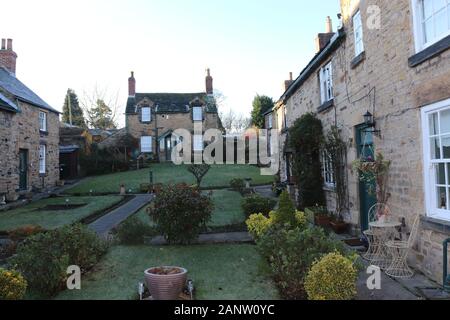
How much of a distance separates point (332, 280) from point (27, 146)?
20670mm

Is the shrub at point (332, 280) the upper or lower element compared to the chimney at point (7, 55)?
lower

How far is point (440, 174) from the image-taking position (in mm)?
6309

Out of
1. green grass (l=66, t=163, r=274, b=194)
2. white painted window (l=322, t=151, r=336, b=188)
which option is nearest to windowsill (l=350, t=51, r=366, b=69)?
white painted window (l=322, t=151, r=336, b=188)

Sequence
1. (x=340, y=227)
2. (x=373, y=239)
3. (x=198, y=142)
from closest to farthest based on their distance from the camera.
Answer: (x=373, y=239) → (x=340, y=227) → (x=198, y=142)

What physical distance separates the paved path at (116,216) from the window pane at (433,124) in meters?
8.75

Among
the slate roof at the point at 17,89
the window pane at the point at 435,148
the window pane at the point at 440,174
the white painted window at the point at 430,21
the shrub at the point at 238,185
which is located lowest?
the shrub at the point at 238,185

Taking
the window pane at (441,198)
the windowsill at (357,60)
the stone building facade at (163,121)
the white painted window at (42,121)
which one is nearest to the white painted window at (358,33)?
the windowsill at (357,60)

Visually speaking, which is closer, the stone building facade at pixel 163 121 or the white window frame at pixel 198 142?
the white window frame at pixel 198 142

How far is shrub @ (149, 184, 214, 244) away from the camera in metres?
9.11

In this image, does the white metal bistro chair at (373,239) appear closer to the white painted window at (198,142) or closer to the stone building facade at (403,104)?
the stone building facade at (403,104)

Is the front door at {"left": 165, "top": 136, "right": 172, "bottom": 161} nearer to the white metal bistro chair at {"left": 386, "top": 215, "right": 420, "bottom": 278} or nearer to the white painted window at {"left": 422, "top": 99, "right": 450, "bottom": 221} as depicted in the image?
the white metal bistro chair at {"left": 386, "top": 215, "right": 420, "bottom": 278}

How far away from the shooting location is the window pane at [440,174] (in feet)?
20.5

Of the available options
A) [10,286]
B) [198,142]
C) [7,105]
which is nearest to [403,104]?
[10,286]

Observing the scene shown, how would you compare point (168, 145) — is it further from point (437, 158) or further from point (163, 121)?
point (437, 158)
